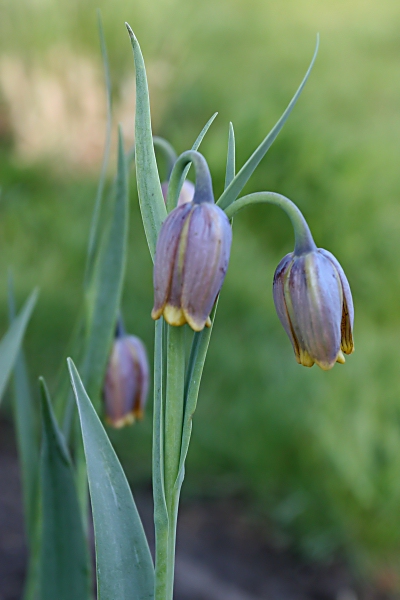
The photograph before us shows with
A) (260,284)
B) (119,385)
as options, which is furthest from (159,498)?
(260,284)

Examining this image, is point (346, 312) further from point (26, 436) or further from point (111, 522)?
point (26, 436)

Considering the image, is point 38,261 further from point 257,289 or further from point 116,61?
point 116,61

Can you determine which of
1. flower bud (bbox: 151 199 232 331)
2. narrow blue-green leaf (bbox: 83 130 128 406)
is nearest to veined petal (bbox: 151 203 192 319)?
flower bud (bbox: 151 199 232 331)

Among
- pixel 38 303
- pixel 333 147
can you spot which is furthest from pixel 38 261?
pixel 333 147

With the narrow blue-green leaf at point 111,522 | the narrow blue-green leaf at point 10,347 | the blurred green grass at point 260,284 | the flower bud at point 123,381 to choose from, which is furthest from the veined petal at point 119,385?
the blurred green grass at point 260,284

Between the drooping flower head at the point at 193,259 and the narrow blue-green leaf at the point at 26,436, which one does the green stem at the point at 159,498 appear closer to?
the drooping flower head at the point at 193,259

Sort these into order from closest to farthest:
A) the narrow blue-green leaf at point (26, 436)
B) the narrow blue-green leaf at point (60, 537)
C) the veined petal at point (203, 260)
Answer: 1. the veined petal at point (203, 260)
2. the narrow blue-green leaf at point (60, 537)
3. the narrow blue-green leaf at point (26, 436)

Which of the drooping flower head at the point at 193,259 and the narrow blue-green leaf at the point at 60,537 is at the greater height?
the drooping flower head at the point at 193,259

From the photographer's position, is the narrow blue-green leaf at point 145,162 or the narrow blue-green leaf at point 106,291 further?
the narrow blue-green leaf at point 106,291
